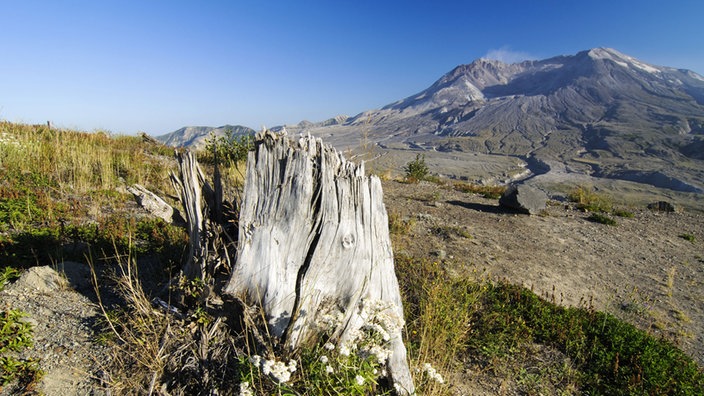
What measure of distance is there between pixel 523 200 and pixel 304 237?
1056 cm

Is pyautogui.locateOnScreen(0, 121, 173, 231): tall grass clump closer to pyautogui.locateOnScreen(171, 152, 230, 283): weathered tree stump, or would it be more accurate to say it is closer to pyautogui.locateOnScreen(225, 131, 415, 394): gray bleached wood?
pyautogui.locateOnScreen(171, 152, 230, 283): weathered tree stump

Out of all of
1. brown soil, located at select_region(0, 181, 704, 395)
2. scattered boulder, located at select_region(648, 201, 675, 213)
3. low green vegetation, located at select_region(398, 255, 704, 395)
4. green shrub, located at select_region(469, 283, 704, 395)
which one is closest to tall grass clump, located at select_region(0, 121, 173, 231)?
brown soil, located at select_region(0, 181, 704, 395)

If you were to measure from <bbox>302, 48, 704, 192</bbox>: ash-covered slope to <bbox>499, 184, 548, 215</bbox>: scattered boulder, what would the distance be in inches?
2716

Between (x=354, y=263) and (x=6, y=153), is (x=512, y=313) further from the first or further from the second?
(x=6, y=153)

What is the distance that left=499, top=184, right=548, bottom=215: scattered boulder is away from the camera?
39.4ft

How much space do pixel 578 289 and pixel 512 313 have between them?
8.72ft

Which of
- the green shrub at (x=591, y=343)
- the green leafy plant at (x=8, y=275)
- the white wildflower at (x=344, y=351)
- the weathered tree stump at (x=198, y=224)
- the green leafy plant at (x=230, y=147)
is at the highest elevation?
the green leafy plant at (x=230, y=147)

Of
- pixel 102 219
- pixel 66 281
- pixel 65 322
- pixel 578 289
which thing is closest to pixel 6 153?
pixel 102 219

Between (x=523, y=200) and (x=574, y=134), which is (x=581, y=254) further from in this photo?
(x=574, y=134)

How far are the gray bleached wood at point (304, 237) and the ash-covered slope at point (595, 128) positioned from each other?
7964 centimetres

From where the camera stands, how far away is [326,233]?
3701 mm

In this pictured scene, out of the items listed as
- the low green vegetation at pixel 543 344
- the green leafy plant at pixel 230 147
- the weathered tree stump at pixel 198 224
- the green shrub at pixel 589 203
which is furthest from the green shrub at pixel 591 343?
the green leafy plant at pixel 230 147

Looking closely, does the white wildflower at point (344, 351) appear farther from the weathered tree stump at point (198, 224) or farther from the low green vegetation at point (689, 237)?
the low green vegetation at point (689, 237)

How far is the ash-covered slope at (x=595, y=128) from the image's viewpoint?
83.6 meters
